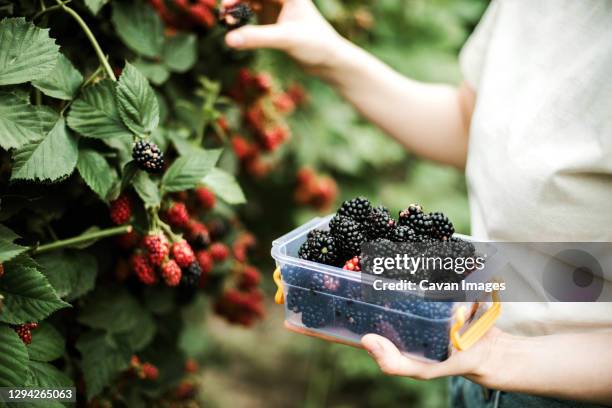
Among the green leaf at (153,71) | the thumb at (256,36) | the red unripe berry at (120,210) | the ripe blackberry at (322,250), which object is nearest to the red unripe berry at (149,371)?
the red unripe berry at (120,210)

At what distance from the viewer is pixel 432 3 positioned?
2.47 m

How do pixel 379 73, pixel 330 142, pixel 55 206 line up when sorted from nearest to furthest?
pixel 55 206, pixel 379 73, pixel 330 142

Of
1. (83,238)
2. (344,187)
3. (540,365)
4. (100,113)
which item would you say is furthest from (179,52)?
(344,187)

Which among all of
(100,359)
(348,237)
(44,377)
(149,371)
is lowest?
(149,371)

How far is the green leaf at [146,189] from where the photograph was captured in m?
0.90

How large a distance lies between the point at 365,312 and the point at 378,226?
0.14 metres

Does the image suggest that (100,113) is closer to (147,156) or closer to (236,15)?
(147,156)

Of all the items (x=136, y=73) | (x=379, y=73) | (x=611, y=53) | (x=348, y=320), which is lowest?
(x=348, y=320)

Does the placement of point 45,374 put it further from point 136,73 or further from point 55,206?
point 136,73

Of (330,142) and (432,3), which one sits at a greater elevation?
(432,3)

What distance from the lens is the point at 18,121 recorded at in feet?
2.57

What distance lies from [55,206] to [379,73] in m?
0.81

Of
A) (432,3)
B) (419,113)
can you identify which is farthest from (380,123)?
(432,3)

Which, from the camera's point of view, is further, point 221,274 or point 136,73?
point 221,274
